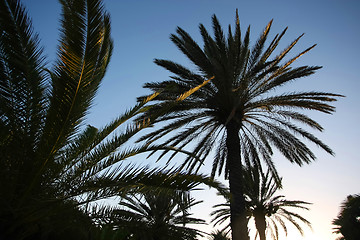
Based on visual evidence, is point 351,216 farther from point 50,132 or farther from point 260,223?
point 50,132

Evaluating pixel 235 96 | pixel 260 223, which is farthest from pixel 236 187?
pixel 260 223

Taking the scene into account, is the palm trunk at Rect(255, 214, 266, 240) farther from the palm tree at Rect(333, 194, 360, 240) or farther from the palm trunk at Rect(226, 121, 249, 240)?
the palm trunk at Rect(226, 121, 249, 240)

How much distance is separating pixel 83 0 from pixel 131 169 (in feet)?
10.1

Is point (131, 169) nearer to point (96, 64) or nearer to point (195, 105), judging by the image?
point (96, 64)

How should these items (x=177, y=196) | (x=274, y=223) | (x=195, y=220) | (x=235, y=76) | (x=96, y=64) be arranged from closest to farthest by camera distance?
(x=177, y=196)
(x=96, y=64)
(x=235, y=76)
(x=195, y=220)
(x=274, y=223)

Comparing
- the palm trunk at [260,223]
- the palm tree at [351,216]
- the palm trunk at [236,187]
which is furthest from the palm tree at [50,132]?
the palm trunk at [260,223]

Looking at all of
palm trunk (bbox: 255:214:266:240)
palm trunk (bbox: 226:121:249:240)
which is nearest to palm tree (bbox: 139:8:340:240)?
palm trunk (bbox: 226:121:249:240)

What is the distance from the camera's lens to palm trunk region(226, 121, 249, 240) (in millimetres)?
9703

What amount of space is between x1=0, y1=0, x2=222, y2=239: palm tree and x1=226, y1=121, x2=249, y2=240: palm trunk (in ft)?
17.3

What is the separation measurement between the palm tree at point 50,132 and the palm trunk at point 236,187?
5.29 meters

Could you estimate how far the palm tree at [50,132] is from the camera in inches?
197

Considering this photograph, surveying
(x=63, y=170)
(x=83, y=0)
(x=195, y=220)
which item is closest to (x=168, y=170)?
(x=63, y=170)

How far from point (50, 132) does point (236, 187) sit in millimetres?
7370

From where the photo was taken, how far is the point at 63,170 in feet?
19.1
